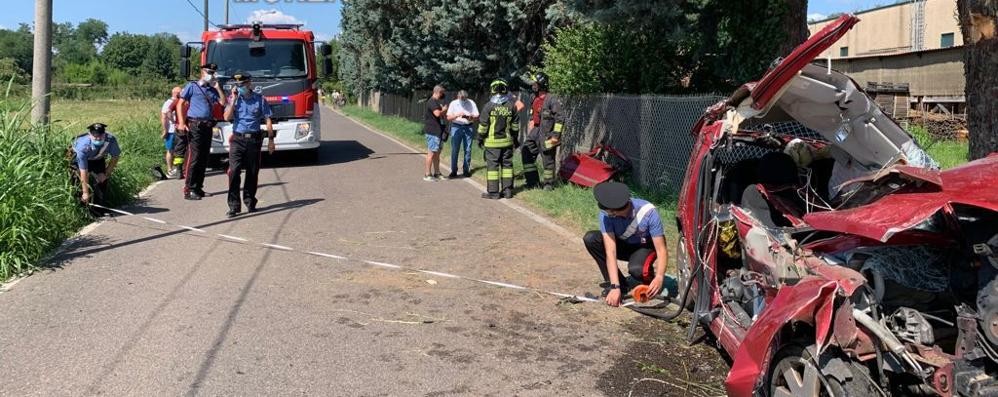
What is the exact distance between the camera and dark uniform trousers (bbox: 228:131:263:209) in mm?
9984

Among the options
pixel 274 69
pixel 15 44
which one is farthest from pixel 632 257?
pixel 15 44

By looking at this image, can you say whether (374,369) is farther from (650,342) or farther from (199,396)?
(650,342)

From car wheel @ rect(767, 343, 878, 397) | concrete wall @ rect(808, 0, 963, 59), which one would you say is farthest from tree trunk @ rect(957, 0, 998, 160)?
concrete wall @ rect(808, 0, 963, 59)

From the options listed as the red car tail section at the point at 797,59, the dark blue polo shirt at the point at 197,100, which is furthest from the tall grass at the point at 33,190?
the red car tail section at the point at 797,59

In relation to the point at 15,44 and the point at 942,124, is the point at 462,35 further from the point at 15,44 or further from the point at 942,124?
the point at 15,44

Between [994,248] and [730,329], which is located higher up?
[994,248]

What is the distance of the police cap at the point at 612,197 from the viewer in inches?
215

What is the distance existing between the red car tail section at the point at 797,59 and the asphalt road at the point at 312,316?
1.76 metres

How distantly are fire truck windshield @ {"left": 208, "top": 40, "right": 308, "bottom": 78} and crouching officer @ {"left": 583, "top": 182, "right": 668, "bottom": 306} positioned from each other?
443 inches

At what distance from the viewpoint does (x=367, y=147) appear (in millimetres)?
22531

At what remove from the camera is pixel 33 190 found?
25.4 ft

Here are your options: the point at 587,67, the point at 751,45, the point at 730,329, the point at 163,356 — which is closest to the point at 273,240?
the point at 163,356

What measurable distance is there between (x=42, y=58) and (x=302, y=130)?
19.3 feet

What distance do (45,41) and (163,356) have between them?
7.42m
